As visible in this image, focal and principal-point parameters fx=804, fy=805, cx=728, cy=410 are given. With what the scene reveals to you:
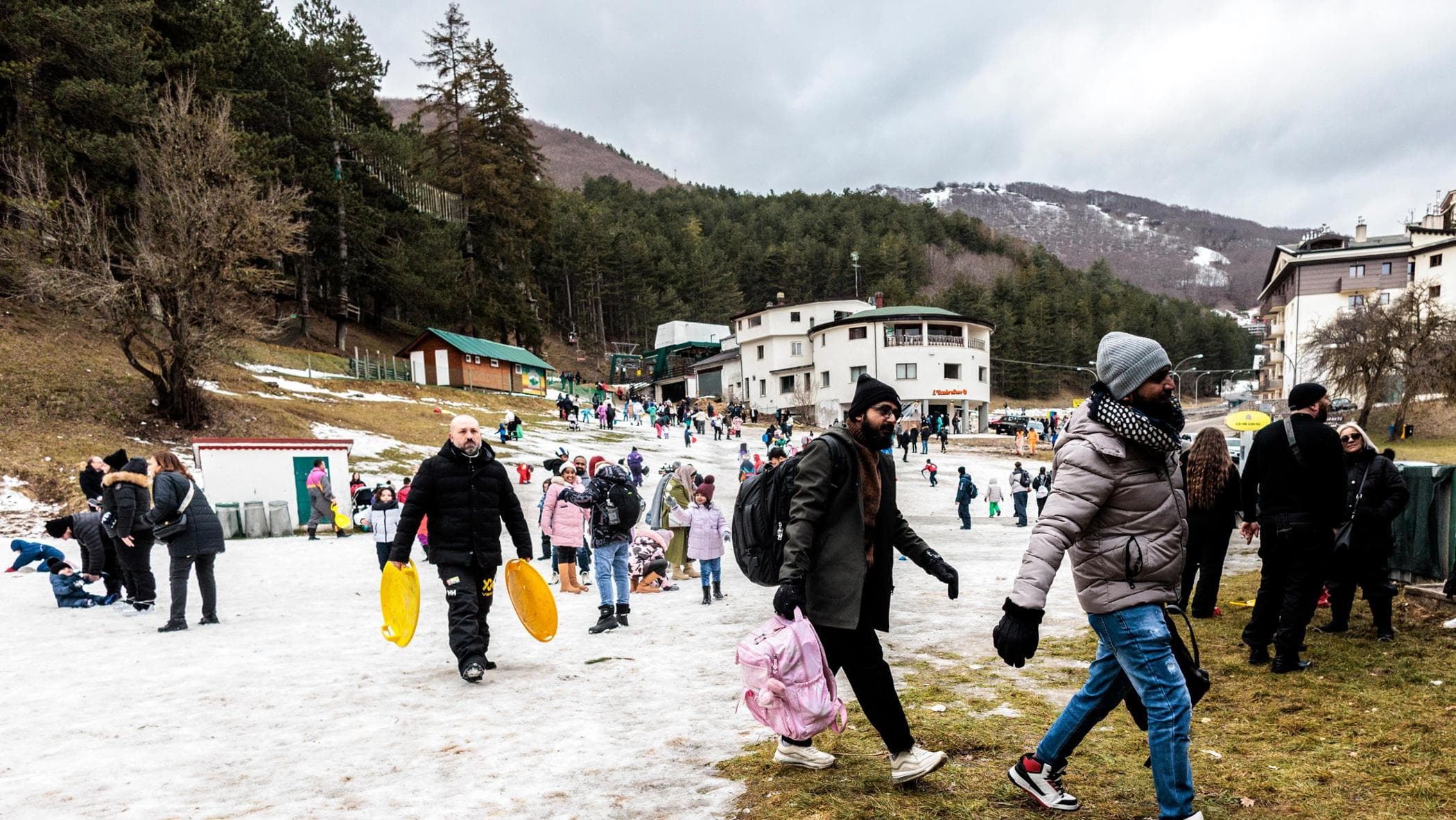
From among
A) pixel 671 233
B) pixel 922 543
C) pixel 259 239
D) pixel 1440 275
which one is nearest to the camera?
pixel 922 543

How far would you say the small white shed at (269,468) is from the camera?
58.9 feet

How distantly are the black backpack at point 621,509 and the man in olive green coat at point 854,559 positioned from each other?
4.47 meters

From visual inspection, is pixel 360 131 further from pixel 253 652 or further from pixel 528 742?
pixel 528 742

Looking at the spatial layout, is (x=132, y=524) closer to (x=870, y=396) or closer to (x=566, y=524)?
(x=566, y=524)

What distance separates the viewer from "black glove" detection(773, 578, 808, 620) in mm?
3621

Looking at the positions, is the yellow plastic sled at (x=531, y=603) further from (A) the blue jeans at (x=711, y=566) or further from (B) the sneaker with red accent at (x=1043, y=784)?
(B) the sneaker with red accent at (x=1043, y=784)

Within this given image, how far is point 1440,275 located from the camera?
194 ft

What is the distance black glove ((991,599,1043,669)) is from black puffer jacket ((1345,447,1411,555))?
4.50 meters

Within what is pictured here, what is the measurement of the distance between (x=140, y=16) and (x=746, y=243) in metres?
77.7

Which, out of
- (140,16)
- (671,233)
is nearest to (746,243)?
(671,233)

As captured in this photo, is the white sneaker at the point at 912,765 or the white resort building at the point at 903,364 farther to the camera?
the white resort building at the point at 903,364

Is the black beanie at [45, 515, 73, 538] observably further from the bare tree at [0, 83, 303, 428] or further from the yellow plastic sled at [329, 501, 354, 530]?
the bare tree at [0, 83, 303, 428]

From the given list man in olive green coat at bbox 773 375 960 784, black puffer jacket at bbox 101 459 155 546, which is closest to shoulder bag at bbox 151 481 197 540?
black puffer jacket at bbox 101 459 155 546

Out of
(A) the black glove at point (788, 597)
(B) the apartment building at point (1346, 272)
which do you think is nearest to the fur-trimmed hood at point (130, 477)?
(A) the black glove at point (788, 597)
